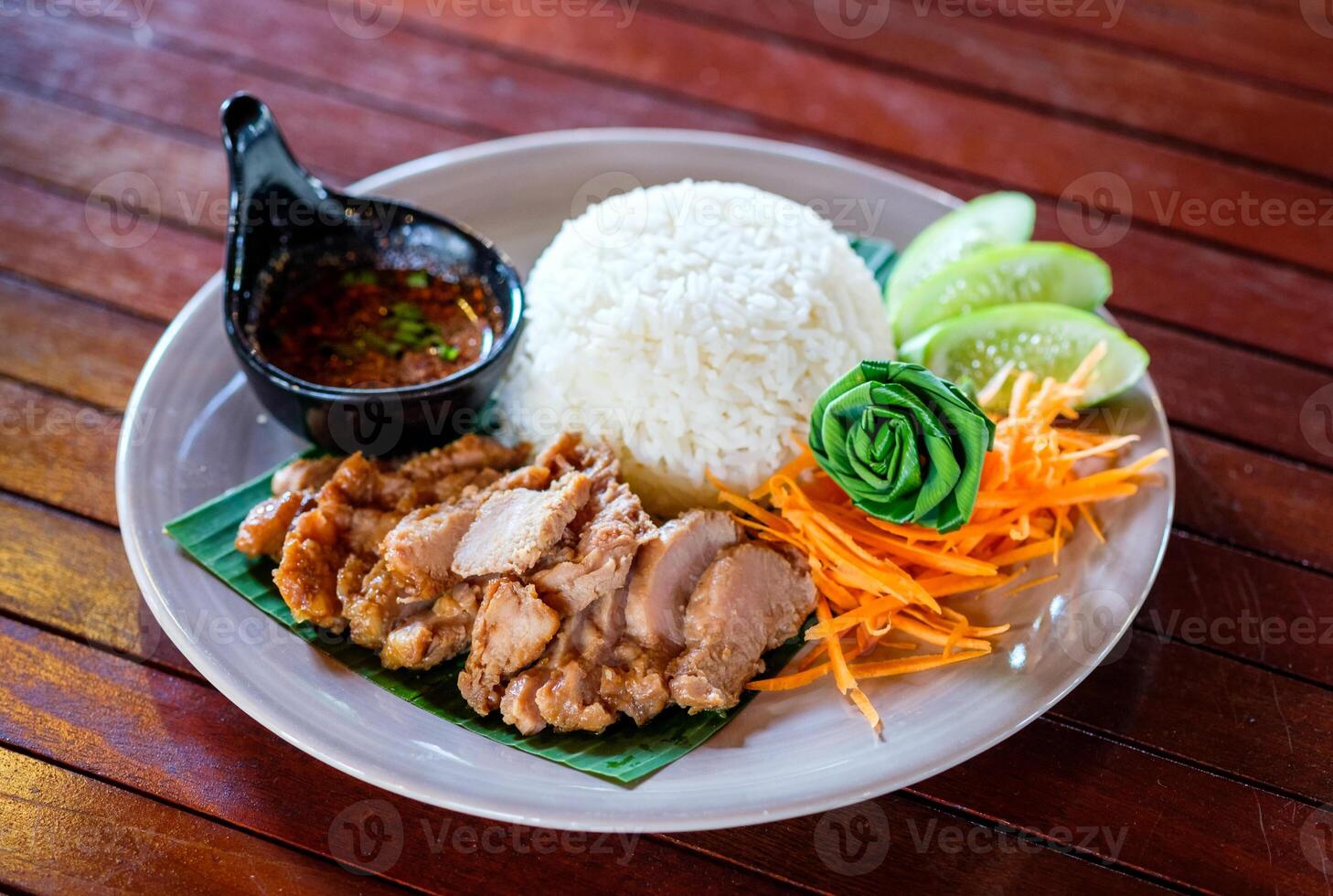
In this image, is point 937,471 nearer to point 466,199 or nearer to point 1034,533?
point 1034,533

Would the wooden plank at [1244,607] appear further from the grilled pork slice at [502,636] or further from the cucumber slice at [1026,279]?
the grilled pork slice at [502,636]

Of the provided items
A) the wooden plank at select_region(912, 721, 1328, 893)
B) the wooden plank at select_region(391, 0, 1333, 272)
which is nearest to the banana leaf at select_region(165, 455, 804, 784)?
the wooden plank at select_region(912, 721, 1328, 893)

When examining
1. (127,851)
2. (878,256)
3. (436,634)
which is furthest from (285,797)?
(878,256)

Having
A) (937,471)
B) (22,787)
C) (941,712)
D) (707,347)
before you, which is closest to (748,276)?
(707,347)

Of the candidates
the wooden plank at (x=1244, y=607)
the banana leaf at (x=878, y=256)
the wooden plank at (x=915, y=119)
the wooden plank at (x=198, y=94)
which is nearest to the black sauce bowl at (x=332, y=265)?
the wooden plank at (x=198, y=94)

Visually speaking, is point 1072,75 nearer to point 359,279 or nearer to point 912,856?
point 359,279

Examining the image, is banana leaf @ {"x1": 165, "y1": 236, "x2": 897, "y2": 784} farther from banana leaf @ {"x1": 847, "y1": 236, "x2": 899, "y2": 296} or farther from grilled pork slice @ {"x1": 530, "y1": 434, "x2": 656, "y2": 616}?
banana leaf @ {"x1": 847, "y1": 236, "x2": 899, "y2": 296}
